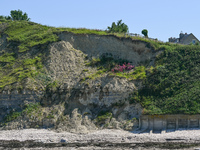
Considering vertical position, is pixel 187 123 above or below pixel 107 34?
below

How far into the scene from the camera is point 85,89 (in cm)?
5350

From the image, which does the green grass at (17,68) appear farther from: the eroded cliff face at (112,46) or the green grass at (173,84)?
the green grass at (173,84)

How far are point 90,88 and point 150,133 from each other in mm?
10756

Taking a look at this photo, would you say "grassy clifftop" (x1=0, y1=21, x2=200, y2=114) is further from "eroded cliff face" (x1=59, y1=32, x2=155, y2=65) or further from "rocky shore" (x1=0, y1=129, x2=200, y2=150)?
"rocky shore" (x1=0, y1=129, x2=200, y2=150)

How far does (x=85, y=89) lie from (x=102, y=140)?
33.7 feet

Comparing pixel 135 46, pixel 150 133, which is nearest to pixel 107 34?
pixel 135 46

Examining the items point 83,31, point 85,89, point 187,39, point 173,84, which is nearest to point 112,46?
point 83,31

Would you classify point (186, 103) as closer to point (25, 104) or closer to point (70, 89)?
point (70, 89)

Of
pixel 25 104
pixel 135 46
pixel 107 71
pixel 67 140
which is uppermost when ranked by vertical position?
pixel 135 46

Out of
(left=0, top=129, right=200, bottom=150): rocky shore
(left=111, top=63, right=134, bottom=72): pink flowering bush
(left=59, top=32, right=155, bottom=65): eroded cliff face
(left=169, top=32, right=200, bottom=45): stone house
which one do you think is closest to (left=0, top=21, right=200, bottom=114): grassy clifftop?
(left=59, top=32, right=155, bottom=65): eroded cliff face

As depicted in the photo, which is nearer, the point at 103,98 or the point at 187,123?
the point at 187,123

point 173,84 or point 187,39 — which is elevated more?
point 187,39

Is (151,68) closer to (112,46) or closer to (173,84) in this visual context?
(173,84)

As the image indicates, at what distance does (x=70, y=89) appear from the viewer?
5466 centimetres
